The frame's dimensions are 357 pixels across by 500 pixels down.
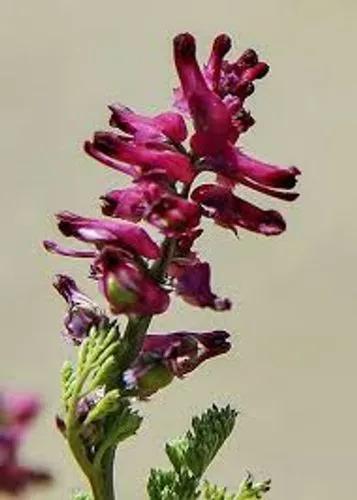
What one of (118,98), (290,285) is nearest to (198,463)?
(290,285)

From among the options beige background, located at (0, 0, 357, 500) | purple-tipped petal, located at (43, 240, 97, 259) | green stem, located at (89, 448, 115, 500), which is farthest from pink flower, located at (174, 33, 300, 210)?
beige background, located at (0, 0, 357, 500)

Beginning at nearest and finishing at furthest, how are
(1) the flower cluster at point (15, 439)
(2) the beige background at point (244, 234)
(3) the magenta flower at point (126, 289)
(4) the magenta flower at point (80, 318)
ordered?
1. (1) the flower cluster at point (15, 439)
2. (3) the magenta flower at point (126, 289)
3. (4) the magenta flower at point (80, 318)
4. (2) the beige background at point (244, 234)

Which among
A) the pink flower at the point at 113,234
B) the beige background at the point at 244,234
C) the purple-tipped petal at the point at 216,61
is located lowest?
the beige background at the point at 244,234

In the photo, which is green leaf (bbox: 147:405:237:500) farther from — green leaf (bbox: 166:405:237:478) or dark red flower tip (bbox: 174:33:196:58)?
dark red flower tip (bbox: 174:33:196:58)

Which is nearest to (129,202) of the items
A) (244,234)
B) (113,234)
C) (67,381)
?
(113,234)

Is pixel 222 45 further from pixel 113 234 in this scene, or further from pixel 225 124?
pixel 113 234

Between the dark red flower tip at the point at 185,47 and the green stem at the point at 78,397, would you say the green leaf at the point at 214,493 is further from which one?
the dark red flower tip at the point at 185,47

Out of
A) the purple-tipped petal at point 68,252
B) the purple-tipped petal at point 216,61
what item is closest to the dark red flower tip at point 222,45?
the purple-tipped petal at point 216,61

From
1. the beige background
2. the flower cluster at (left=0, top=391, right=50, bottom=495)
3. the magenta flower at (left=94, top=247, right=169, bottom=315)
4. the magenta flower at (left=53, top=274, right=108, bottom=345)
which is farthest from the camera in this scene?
the beige background
